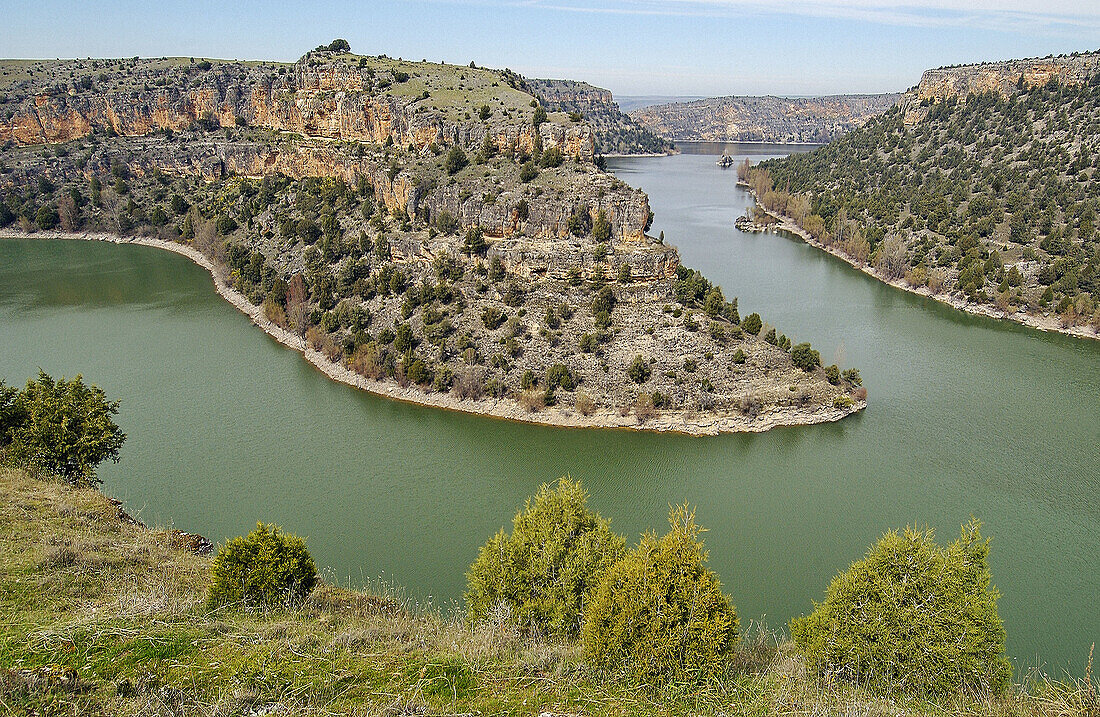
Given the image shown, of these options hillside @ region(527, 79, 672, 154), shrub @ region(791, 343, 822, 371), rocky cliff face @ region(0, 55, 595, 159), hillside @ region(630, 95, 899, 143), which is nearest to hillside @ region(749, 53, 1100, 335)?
shrub @ region(791, 343, 822, 371)

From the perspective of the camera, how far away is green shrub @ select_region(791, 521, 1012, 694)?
1005 cm

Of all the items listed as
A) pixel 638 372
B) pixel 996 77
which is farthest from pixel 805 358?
pixel 996 77

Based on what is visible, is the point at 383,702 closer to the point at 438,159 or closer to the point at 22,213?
the point at 438,159

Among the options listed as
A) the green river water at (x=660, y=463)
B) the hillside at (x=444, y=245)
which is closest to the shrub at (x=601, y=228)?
the hillside at (x=444, y=245)

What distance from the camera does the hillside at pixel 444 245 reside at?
27734 mm

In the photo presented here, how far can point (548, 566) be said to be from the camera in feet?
38.9

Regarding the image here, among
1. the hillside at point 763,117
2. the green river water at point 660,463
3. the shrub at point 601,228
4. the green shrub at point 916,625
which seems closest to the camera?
the green shrub at point 916,625

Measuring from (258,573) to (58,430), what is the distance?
30.8 ft

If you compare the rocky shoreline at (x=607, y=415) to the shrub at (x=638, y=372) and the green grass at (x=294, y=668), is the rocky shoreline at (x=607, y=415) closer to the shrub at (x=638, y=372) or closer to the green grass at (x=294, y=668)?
the shrub at (x=638, y=372)

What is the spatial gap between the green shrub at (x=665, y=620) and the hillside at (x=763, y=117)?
164499 mm

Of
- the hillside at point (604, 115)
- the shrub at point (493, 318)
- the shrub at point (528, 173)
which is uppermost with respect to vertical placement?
the hillside at point (604, 115)

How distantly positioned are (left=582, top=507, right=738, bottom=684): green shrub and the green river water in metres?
7.90

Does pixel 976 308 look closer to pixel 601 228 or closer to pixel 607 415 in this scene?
pixel 601 228

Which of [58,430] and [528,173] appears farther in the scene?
[528,173]
